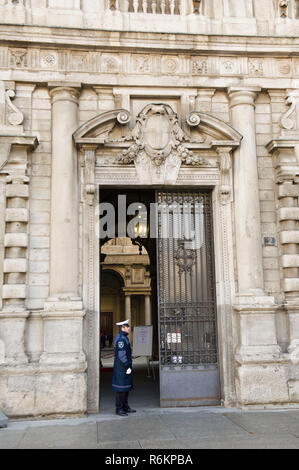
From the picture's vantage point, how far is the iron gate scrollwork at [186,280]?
9.72m

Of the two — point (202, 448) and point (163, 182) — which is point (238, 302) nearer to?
point (163, 182)

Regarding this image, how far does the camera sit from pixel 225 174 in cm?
991

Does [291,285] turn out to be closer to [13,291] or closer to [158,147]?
[158,147]

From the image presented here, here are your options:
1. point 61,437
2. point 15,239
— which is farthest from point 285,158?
point 61,437

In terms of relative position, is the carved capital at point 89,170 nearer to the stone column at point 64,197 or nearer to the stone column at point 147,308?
the stone column at point 64,197

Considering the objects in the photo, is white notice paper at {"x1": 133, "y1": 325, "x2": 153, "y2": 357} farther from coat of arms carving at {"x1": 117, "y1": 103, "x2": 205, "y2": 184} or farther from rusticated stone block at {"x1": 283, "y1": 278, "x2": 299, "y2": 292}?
coat of arms carving at {"x1": 117, "y1": 103, "x2": 205, "y2": 184}

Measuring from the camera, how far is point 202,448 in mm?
6477

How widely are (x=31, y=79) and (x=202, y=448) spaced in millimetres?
7338

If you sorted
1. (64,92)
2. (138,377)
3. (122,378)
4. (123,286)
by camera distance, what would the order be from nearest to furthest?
(122,378)
(64,92)
(138,377)
(123,286)

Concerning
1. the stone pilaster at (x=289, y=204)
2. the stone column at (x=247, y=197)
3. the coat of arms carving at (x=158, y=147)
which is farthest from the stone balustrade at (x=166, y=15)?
the coat of arms carving at (x=158, y=147)

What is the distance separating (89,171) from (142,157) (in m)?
1.11

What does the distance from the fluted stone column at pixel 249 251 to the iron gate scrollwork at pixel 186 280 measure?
71 cm
